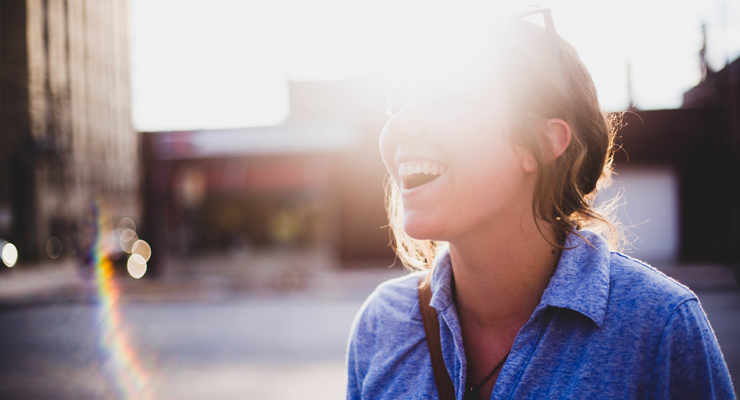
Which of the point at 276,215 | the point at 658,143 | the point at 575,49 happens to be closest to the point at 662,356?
the point at 575,49

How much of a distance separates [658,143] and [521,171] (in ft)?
53.4

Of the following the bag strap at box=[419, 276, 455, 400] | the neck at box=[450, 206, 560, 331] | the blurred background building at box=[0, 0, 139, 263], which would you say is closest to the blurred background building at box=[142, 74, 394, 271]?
the blurred background building at box=[0, 0, 139, 263]

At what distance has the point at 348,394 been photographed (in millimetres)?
1547

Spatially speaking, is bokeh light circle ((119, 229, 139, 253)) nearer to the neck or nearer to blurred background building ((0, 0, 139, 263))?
blurred background building ((0, 0, 139, 263))

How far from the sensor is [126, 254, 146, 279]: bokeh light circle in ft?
53.6

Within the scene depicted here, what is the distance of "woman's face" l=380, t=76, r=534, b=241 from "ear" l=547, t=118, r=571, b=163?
0.32 ft

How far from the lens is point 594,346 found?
1109 millimetres

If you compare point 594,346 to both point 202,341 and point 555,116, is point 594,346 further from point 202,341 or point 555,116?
point 202,341

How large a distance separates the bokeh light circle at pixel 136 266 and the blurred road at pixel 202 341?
128 inches

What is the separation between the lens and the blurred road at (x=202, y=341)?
570 cm

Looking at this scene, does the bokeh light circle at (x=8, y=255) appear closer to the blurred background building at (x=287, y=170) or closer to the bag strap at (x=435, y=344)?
the blurred background building at (x=287, y=170)

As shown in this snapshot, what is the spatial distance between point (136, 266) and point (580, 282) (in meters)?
18.6

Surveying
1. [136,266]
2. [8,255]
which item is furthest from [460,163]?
[8,255]

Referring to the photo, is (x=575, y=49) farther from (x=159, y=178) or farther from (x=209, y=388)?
(x=159, y=178)
